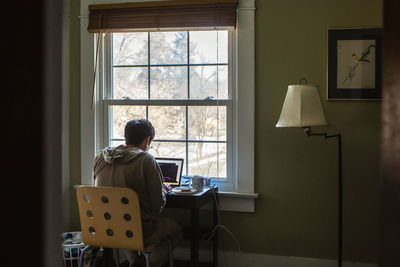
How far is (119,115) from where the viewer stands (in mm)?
3672

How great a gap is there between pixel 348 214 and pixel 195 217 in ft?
3.79

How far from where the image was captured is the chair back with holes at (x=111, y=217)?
2.43 meters

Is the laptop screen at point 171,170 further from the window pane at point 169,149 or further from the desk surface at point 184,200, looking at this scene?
the desk surface at point 184,200

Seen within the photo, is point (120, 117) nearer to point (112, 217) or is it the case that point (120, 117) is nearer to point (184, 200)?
point (184, 200)

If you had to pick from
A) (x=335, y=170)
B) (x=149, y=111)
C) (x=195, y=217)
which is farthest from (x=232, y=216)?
(x=149, y=111)

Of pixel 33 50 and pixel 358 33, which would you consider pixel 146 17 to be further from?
pixel 33 50

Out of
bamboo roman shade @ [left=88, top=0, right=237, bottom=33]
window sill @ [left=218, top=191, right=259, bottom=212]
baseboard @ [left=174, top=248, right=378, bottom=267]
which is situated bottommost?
baseboard @ [left=174, top=248, right=378, bottom=267]

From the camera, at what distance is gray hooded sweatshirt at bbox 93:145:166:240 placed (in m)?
2.58

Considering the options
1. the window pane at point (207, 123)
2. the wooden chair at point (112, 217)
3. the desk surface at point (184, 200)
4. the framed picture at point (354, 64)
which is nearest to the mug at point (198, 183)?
the desk surface at point (184, 200)

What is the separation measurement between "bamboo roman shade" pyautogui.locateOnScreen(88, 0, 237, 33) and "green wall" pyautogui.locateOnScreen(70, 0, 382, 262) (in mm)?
292

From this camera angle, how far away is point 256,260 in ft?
10.9

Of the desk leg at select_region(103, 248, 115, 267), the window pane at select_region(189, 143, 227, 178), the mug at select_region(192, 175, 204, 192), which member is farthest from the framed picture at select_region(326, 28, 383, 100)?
the desk leg at select_region(103, 248, 115, 267)

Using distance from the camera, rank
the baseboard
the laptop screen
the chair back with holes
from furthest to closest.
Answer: the laptop screen, the baseboard, the chair back with holes

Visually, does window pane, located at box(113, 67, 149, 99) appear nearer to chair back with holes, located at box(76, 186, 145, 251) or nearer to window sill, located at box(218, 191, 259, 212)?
window sill, located at box(218, 191, 259, 212)
